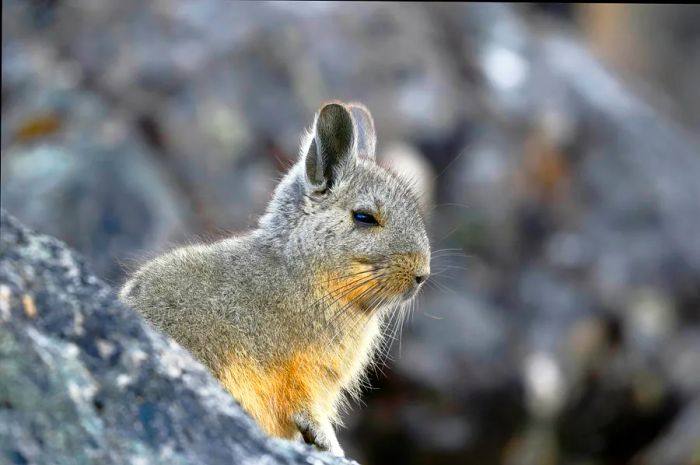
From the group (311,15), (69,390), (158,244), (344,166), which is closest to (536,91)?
(311,15)

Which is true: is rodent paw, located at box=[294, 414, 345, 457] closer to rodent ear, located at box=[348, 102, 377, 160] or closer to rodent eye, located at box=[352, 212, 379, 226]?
rodent eye, located at box=[352, 212, 379, 226]

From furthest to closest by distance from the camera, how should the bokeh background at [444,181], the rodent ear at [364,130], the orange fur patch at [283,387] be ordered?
the bokeh background at [444,181]
the rodent ear at [364,130]
the orange fur patch at [283,387]

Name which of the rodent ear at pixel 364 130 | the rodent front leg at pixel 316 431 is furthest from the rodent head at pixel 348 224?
the rodent front leg at pixel 316 431

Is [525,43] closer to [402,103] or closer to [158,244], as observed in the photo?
[402,103]

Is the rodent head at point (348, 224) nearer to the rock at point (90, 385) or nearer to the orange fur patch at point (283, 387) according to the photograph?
the orange fur patch at point (283, 387)

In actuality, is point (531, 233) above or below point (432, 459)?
above

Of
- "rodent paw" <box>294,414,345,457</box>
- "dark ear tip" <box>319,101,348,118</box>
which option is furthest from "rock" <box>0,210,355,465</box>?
"dark ear tip" <box>319,101,348,118</box>
